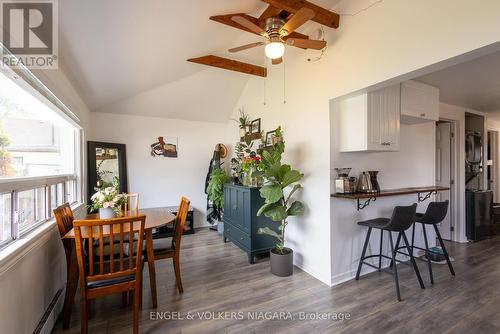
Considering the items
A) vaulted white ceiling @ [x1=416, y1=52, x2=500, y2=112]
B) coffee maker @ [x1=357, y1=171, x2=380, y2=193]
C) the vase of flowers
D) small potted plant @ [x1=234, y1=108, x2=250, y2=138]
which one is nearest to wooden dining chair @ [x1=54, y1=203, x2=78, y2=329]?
the vase of flowers

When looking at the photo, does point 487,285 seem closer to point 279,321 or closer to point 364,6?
point 279,321

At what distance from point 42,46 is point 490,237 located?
6818 mm

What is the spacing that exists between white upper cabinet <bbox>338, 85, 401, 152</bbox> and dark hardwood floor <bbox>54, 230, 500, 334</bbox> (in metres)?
1.56

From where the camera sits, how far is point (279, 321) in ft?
6.70

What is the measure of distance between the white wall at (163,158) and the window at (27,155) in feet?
5.23

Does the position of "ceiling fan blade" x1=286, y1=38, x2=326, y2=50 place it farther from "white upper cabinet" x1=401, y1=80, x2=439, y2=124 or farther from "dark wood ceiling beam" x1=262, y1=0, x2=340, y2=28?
"white upper cabinet" x1=401, y1=80, x2=439, y2=124

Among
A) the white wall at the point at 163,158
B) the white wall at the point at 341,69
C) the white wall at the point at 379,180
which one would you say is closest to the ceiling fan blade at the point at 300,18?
the white wall at the point at 341,69

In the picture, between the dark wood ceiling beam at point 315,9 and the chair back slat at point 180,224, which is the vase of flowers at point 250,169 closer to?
the chair back slat at point 180,224

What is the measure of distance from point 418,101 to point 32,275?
4.16 meters

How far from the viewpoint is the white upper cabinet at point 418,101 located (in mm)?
2816

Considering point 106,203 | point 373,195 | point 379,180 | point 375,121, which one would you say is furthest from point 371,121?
point 106,203

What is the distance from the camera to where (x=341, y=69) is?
2.50m

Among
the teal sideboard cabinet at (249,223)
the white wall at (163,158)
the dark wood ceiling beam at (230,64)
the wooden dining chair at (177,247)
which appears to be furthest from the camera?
the white wall at (163,158)

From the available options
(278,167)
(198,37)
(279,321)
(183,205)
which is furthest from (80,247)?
(198,37)
